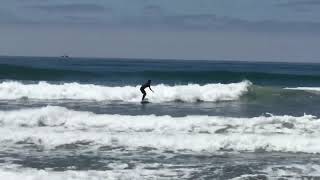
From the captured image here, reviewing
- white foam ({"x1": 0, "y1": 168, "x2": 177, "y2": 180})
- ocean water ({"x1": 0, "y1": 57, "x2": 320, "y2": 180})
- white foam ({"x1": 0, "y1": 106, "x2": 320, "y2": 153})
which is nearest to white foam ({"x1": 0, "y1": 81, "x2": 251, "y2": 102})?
ocean water ({"x1": 0, "y1": 57, "x2": 320, "y2": 180})

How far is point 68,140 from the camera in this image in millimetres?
14305

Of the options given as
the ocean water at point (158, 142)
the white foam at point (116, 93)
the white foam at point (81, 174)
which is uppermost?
the white foam at point (116, 93)

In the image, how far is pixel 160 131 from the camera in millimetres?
16125

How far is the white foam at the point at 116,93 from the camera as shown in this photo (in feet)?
93.0

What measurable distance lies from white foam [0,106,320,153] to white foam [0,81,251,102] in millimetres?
9676

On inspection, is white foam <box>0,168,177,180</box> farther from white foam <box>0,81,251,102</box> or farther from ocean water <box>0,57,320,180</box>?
white foam <box>0,81,251,102</box>

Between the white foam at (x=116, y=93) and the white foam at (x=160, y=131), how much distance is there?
968cm

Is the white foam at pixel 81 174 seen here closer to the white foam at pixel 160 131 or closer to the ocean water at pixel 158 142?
the ocean water at pixel 158 142

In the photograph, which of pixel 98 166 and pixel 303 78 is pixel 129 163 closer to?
pixel 98 166

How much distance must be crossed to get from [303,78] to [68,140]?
40088 mm

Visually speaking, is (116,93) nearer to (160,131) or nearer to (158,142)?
(160,131)

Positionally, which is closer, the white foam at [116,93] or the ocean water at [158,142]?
the ocean water at [158,142]

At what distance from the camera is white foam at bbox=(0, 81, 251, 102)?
28.4 meters

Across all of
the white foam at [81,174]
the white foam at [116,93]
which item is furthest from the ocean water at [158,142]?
the white foam at [116,93]
